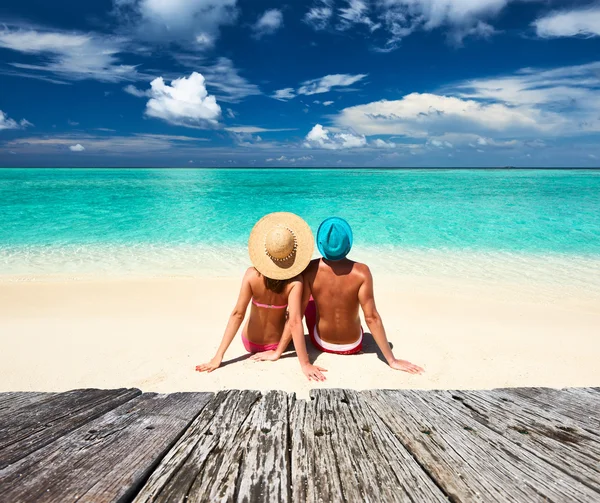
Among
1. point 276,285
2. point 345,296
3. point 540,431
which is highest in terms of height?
point 540,431

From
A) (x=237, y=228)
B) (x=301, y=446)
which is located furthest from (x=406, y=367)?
(x=237, y=228)

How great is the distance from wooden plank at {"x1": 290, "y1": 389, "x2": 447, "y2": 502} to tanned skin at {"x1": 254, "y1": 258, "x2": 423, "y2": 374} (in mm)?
1913

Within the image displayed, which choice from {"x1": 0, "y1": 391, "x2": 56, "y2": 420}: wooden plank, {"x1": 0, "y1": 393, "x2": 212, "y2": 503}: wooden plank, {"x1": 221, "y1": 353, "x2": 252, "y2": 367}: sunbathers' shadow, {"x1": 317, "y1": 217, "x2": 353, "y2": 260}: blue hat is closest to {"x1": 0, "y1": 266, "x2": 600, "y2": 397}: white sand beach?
{"x1": 221, "y1": 353, "x2": 252, "y2": 367}: sunbathers' shadow

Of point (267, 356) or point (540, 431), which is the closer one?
point (540, 431)

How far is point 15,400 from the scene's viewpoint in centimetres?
210

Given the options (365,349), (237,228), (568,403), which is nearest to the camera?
(568,403)

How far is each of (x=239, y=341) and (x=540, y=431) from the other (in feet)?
11.1

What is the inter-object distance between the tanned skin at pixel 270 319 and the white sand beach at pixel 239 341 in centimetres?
13

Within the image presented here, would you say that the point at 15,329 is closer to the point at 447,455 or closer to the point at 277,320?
the point at 277,320

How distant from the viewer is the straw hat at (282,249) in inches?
142

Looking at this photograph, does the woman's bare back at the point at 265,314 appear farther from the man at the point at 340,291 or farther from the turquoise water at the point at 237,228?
the turquoise water at the point at 237,228

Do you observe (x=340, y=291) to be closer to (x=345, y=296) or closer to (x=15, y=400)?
(x=345, y=296)

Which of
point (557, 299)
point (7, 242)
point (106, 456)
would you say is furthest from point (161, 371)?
point (7, 242)

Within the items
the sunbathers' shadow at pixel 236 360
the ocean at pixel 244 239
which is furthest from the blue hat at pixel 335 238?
the ocean at pixel 244 239
